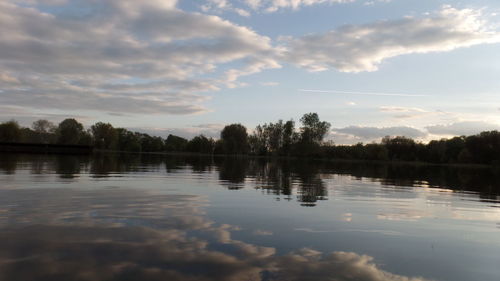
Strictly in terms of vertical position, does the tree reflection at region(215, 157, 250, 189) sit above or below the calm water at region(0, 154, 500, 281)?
above

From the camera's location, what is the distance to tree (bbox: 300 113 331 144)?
18975 cm

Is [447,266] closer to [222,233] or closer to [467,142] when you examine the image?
[222,233]

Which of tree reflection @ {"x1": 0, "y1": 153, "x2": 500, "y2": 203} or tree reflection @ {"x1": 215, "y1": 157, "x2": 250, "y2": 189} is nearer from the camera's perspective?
tree reflection @ {"x1": 0, "y1": 153, "x2": 500, "y2": 203}

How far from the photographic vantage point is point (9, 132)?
152m

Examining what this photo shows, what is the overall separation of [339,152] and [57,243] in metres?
198

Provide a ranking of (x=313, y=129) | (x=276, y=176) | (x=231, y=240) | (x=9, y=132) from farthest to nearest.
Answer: (x=313, y=129) < (x=9, y=132) < (x=276, y=176) < (x=231, y=240)

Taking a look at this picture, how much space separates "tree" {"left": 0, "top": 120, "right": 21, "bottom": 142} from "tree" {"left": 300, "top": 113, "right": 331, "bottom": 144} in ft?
446

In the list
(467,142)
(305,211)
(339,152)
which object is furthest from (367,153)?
(305,211)

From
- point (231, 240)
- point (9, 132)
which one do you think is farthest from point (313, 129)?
point (231, 240)

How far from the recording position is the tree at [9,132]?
151m

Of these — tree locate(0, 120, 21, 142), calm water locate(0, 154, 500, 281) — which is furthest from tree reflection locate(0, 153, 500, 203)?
tree locate(0, 120, 21, 142)

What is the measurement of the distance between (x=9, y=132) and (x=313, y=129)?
143 meters

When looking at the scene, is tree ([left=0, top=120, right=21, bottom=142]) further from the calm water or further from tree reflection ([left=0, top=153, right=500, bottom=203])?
the calm water

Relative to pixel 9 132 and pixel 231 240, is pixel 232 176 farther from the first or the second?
pixel 9 132
